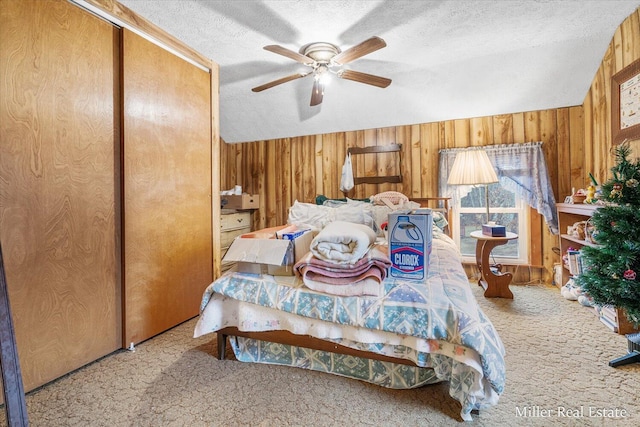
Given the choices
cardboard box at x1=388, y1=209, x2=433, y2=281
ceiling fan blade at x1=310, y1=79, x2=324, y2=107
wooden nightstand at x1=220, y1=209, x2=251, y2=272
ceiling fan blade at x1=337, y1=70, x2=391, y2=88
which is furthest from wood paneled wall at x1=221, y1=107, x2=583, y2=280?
cardboard box at x1=388, y1=209, x2=433, y2=281

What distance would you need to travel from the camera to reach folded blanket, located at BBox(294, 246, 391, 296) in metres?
1.35

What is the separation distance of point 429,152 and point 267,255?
274 centimetres

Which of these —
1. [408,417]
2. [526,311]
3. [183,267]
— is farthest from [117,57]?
[526,311]

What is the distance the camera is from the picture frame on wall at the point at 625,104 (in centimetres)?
223

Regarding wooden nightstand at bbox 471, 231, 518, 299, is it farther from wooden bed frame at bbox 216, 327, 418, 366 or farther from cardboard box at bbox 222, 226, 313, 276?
cardboard box at bbox 222, 226, 313, 276

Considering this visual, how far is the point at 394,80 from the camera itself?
3094mm

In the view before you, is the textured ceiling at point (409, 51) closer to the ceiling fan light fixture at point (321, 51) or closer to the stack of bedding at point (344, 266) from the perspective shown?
the ceiling fan light fixture at point (321, 51)

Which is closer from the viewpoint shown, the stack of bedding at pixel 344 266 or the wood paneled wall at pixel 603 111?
the stack of bedding at pixel 344 266

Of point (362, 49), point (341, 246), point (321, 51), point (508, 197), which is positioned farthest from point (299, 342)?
point (508, 197)

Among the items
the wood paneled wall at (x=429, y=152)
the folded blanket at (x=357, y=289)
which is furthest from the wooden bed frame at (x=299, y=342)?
the wood paneled wall at (x=429, y=152)

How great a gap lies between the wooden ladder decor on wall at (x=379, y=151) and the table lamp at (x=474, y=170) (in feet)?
2.58

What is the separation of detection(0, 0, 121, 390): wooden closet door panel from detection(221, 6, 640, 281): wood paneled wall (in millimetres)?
2538

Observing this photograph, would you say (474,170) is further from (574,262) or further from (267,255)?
(267,255)

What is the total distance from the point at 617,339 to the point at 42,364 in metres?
3.38
